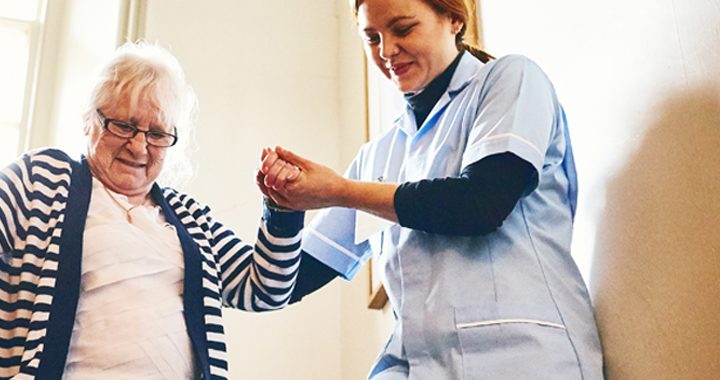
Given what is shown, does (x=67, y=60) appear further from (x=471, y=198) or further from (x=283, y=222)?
(x=471, y=198)

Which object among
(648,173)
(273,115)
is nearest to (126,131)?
(648,173)

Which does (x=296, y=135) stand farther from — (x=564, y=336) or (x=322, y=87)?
(x=564, y=336)

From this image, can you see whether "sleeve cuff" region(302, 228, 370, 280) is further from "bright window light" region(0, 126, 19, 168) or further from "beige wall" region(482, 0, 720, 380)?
"bright window light" region(0, 126, 19, 168)

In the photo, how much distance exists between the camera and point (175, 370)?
1.18 m

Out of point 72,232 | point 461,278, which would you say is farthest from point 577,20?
point 72,232

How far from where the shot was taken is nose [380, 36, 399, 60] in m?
1.28

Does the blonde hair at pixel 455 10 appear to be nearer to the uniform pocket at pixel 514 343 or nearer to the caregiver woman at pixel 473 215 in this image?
the caregiver woman at pixel 473 215

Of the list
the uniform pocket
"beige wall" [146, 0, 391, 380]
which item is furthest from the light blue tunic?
"beige wall" [146, 0, 391, 380]

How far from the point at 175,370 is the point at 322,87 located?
68.0 inches

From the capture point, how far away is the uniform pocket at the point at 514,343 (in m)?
1.00

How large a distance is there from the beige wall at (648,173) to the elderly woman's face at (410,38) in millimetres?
180

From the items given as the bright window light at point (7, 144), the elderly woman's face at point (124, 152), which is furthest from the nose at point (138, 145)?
the bright window light at point (7, 144)

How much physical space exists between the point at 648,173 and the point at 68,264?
757 millimetres

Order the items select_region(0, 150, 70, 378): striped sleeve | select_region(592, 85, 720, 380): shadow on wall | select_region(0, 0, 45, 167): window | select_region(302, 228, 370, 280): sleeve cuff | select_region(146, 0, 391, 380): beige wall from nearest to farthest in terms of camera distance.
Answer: select_region(592, 85, 720, 380): shadow on wall < select_region(0, 150, 70, 378): striped sleeve < select_region(302, 228, 370, 280): sleeve cuff < select_region(146, 0, 391, 380): beige wall < select_region(0, 0, 45, 167): window
